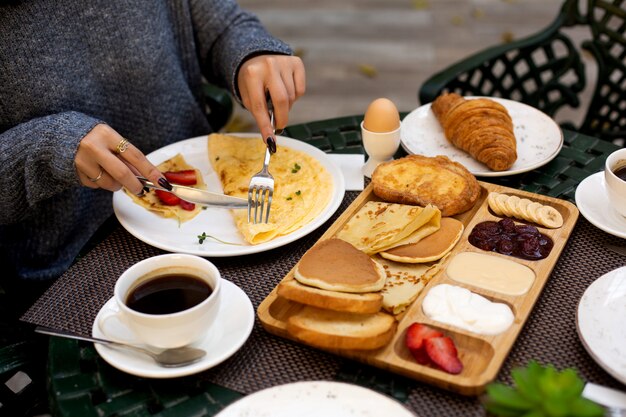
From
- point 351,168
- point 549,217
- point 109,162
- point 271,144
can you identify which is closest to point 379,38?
point 351,168

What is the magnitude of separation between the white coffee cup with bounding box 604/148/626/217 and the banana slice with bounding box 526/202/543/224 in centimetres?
18

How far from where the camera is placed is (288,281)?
149 cm

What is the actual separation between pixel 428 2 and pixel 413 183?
4621mm

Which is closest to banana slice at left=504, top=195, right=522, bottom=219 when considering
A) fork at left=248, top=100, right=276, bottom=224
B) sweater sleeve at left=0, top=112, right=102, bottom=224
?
fork at left=248, top=100, right=276, bottom=224

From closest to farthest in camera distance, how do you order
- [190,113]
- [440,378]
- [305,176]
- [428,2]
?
[440,378] → [305,176] → [190,113] → [428,2]

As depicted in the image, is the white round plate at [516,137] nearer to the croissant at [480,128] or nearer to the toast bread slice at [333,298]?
the croissant at [480,128]

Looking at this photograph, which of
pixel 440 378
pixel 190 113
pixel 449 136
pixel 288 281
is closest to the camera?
pixel 440 378

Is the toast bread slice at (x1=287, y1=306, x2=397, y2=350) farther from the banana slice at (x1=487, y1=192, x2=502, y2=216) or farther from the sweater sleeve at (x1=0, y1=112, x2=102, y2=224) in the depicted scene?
the sweater sleeve at (x1=0, y1=112, x2=102, y2=224)

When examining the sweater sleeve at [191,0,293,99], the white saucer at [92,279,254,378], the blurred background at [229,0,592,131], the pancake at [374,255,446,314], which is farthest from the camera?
the blurred background at [229,0,592,131]

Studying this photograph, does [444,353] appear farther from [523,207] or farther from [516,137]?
[516,137]

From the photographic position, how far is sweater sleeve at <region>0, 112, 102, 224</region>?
68.6 inches

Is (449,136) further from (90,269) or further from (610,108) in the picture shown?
(90,269)

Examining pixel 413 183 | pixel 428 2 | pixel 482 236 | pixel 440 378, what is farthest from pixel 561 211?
pixel 428 2

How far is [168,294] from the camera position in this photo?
4.56 ft
